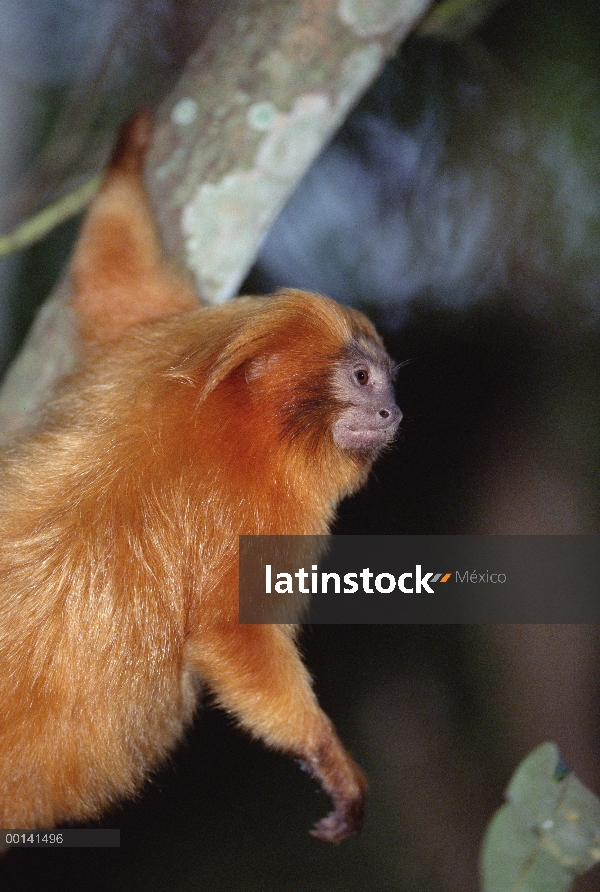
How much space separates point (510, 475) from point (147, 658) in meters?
1.08

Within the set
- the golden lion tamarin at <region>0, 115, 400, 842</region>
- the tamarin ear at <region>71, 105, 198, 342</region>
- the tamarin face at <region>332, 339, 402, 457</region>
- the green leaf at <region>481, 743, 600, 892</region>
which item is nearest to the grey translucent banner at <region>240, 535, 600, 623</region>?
the golden lion tamarin at <region>0, 115, 400, 842</region>

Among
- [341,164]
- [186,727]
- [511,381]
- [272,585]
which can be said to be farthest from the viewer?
[341,164]

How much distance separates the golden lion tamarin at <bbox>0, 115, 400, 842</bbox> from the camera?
1.14 meters

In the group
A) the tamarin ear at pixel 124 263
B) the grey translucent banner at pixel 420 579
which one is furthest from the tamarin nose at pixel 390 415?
the tamarin ear at pixel 124 263

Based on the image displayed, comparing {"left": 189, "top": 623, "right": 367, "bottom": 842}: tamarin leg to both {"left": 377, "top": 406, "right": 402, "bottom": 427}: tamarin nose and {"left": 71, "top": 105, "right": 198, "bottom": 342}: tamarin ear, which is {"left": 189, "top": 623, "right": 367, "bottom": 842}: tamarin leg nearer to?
{"left": 377, "top": 406, "right": 402, "bottom": 427}: tamarin nose

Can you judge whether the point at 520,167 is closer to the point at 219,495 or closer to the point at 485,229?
the point at 485,229

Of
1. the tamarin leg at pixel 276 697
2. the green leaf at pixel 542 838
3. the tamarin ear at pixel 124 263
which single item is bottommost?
the green leaf at pixel 542 838

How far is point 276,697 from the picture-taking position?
1.24 metres

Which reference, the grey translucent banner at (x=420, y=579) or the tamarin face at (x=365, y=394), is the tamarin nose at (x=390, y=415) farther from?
the grey translucent banner at (x=420, y=579)

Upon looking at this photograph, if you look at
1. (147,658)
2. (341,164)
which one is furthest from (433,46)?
(147,658)

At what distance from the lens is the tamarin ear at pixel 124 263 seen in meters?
1.57

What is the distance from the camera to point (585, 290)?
1.94 m

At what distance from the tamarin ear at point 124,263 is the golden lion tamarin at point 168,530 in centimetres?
25

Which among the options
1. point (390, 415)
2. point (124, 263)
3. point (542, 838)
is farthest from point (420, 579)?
point (124, 263)
